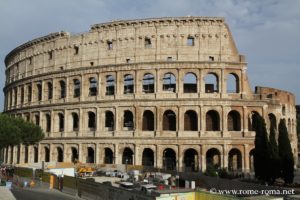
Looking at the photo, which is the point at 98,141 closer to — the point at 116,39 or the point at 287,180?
the point at 116,39

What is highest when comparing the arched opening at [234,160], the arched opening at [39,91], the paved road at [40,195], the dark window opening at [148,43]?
the dark window opening at [148,43]

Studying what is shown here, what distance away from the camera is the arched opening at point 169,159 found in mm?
41984

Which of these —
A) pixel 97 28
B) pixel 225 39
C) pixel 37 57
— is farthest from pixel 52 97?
pixel 225 39

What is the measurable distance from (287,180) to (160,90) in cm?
1627

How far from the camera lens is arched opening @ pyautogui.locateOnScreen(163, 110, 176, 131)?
143ft

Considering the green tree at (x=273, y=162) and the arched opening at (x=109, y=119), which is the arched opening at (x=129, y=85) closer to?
the arched opening at (x=109, y=119)

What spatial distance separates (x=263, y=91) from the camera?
145 ft

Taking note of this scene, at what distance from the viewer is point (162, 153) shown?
138 feet

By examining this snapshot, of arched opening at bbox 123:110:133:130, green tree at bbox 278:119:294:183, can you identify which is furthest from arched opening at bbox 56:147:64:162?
green tree at bbox 278:119:294:183

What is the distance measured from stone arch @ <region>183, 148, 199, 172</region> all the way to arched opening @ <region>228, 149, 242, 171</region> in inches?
134

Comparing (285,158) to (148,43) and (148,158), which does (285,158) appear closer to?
(148,158)

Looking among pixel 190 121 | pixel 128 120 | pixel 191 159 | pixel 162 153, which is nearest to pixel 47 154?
pixel 128 120

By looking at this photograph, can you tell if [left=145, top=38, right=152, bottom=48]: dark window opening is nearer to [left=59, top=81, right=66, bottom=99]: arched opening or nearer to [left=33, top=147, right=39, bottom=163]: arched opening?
[left=59, top=81, right=66, bottom=99]: arched opening

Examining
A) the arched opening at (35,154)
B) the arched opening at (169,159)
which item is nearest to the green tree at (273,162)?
the arched opening at (169,159)
